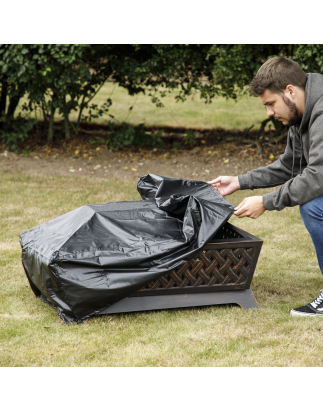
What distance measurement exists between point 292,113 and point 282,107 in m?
0.08

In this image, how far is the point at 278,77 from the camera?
2688mm

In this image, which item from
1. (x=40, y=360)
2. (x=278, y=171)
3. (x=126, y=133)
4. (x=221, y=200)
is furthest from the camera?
(x=126, y=133)

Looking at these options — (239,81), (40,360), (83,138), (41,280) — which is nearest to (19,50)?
(83,138)

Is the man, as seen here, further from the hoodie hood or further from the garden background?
the garden background

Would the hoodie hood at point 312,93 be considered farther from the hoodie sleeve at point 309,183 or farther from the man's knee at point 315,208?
the man's knee at point 315,208

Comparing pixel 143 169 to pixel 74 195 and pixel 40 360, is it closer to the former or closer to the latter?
pixel 74 195

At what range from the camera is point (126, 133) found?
25.8ft

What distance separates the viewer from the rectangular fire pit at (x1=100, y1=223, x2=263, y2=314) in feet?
9.11

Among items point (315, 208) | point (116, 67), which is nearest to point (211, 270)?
point (315, 208)

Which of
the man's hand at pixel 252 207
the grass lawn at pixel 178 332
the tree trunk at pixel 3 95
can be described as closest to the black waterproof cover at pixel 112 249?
the man's hand at pixel 252 207

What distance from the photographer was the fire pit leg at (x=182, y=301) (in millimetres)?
2781

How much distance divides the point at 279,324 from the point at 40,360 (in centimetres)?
142

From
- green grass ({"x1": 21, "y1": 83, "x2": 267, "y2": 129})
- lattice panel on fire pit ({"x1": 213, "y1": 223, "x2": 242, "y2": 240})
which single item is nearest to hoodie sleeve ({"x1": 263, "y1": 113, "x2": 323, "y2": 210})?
lattice panel on fire pit ({"x1": 213, "y1": 223, "x2": 242, "y2": 240})

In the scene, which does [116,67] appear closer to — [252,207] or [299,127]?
[299,127]
